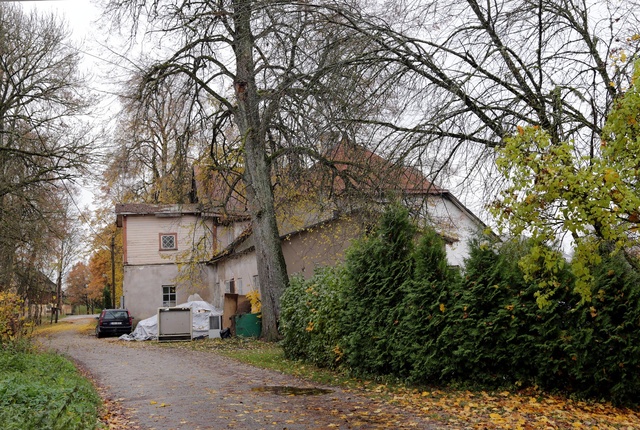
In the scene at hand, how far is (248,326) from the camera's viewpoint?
27.2 meters

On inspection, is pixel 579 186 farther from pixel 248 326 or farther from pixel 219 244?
pixel 219 244

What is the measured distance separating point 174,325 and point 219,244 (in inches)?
405

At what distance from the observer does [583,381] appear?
9.30m

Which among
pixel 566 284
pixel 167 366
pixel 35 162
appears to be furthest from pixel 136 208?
pixel 566 284

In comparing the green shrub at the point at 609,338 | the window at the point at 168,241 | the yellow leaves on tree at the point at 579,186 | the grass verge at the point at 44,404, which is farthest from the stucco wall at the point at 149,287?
the yellow leaves on tree at the point at 579,186

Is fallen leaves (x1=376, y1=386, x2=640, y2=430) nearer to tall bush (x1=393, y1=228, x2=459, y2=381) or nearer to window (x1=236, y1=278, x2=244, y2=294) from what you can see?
tall bush (x1=393, y1=228, x2=459, y2=381)

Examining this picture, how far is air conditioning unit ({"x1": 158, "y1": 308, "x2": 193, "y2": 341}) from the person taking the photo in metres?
29.2

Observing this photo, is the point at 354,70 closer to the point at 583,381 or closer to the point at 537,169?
the point at 537,169

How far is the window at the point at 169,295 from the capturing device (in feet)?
128

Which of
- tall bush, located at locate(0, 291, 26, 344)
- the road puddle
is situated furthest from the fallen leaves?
tall bush, located at locate(0, 291, 26, 344)

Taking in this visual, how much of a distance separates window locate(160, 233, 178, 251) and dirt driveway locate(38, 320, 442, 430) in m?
22.9

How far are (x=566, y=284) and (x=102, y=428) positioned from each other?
21.9 feet

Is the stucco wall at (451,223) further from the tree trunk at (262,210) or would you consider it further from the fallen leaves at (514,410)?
the tree trunk at (262,210)

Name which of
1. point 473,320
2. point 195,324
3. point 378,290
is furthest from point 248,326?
point 473,320
